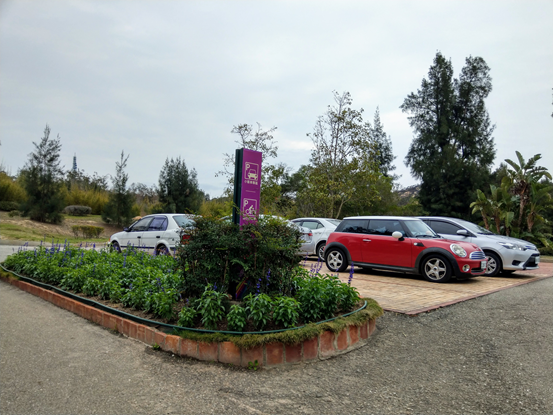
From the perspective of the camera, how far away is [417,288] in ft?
26.5

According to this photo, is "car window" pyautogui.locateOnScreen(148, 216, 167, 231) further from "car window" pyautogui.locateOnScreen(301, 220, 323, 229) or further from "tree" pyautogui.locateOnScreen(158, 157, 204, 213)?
"tree" pyautogui.locateOnScreen(158, 157, 204, 213)

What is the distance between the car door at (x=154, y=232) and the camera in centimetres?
1151

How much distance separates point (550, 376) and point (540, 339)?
49.6 inches

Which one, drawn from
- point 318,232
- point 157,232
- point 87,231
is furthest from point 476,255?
point 87,231

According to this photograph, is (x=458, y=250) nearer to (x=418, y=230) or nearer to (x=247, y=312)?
(x=418, y=230)

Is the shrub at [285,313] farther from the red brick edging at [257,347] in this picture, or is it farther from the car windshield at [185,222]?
the car windshield at [185,222]

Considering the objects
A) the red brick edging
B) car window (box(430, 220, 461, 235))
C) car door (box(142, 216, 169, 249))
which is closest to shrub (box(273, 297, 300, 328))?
the red brick edging

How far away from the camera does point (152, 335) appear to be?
14.0ft

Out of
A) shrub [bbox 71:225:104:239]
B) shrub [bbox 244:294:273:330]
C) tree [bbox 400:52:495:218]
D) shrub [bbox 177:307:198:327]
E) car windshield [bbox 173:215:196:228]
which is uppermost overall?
tree [bbox 400:52:495:218]

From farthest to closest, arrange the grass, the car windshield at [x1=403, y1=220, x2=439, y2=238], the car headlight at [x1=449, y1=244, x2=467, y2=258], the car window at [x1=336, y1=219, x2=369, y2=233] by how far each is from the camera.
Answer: the grass → the car window at [x1=336, y1=219, x2=369, y2=233] → the car windshield at [x1=403, y1=220, x2=439, y2=238] → the car headlight at [x1=449, y1=244, x2=467, y2=258]

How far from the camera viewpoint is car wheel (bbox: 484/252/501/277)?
10.5 m

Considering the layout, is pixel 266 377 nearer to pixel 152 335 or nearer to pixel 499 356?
pixel 152 335

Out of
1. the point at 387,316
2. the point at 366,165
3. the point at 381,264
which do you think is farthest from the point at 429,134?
the point at 387,316

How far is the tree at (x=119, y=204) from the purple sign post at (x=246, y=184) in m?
29.2
